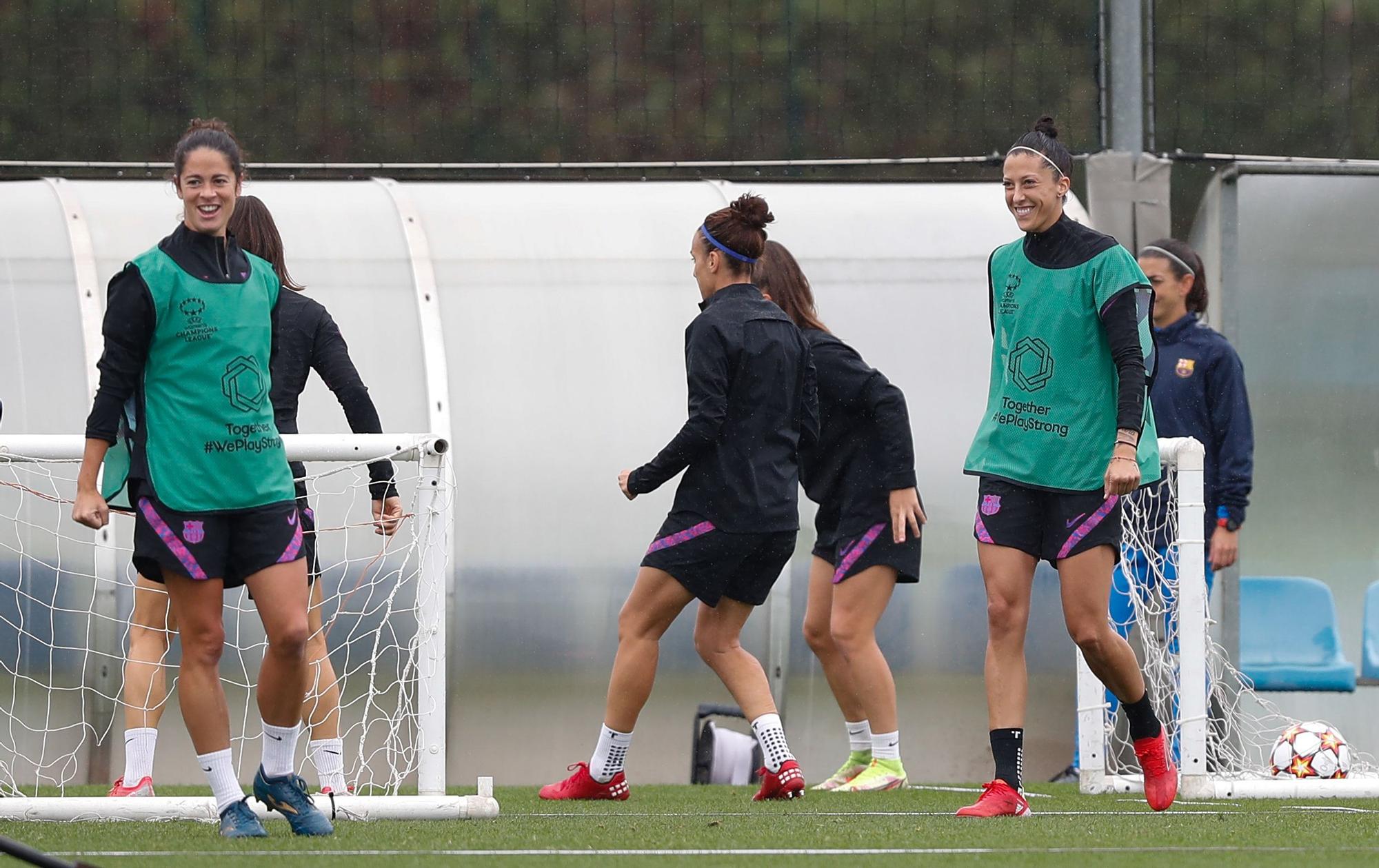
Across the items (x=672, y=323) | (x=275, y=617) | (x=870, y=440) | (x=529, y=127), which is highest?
(x=529, y=127)

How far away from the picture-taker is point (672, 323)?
25.0 ft

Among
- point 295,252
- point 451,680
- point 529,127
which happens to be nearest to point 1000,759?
point 451,680

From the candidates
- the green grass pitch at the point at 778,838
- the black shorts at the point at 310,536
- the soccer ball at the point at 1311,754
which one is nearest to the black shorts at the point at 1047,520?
the green grass pitch at the point at 778,838

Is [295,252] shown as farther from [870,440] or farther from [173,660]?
[870,440]

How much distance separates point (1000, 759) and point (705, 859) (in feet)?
4.07

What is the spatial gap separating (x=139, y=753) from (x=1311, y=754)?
12.8 feet

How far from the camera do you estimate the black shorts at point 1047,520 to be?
4.88 metres

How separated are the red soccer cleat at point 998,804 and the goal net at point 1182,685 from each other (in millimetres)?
1085

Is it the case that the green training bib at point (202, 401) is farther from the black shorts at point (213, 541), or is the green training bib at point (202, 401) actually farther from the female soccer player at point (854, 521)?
the female soccer player at point (854, 521)

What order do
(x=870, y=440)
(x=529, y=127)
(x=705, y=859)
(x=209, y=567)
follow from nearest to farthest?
(x=705, y=859)
(x=209, y=567)
(x=870, y=440)
(x=529, y=127)

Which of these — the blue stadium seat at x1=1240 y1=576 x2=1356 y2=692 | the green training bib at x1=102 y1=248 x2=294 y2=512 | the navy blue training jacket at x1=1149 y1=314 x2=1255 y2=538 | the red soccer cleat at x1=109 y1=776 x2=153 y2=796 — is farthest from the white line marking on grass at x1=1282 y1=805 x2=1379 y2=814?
the red soccer cleat at x1=109 y1=776 x2=153 y2=796

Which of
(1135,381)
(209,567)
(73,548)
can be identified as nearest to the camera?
(209,567)

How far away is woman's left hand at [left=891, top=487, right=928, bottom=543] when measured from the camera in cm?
593

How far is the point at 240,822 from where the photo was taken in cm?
439
